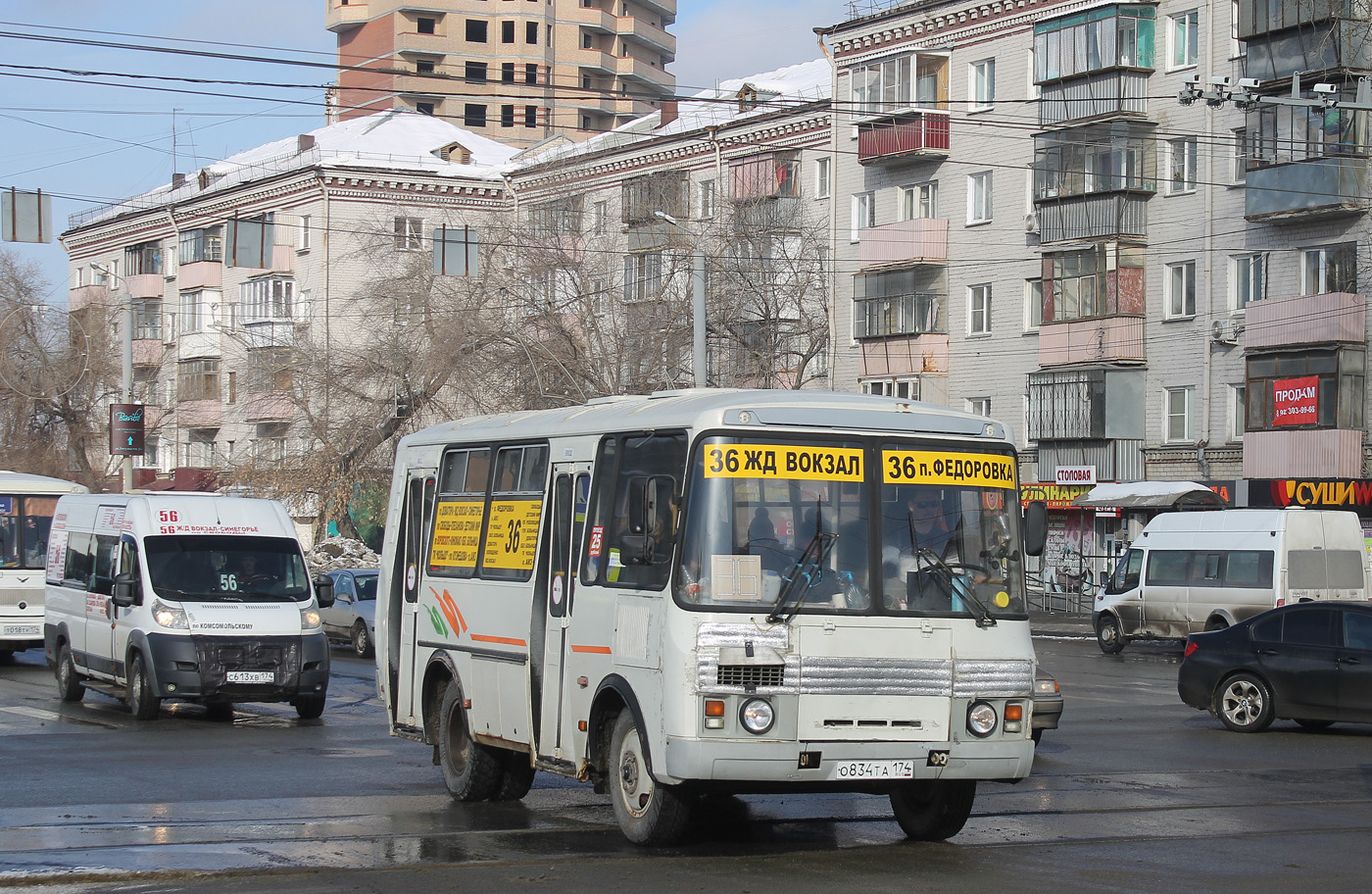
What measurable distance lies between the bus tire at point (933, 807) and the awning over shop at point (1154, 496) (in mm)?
29600

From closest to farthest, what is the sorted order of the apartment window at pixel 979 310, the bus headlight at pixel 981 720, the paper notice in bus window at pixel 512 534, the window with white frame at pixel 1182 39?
the bus headlight at pixel 981 720 < the paper notice in bus window at pixel 512 534 < the window with white frame at pixel 1182 39 < the apartment window at pixel 979 310

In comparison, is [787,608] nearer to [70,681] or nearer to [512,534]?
[512,534]

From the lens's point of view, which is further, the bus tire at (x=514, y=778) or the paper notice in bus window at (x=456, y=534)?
the paper notice in bus window at (x=456, y=534)

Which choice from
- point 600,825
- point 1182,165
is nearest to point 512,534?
point 600,825

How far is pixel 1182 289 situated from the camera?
138 feet

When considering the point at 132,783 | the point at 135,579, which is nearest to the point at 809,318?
the point at 135,579

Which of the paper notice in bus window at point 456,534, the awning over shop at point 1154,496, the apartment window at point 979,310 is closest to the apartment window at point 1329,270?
the awning over shop at point 1154,496

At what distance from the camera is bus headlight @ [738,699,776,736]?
9.22m

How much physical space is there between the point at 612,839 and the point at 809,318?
130 ft

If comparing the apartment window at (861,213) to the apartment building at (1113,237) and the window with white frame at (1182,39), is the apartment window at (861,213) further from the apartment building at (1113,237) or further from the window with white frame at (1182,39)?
the window with white frame at (1182,39)

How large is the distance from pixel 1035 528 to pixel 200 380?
64.0 m

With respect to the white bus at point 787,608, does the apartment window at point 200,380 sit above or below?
above

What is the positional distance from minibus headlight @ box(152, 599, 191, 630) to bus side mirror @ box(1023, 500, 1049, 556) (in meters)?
11.2

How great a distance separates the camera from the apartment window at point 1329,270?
124 feet
